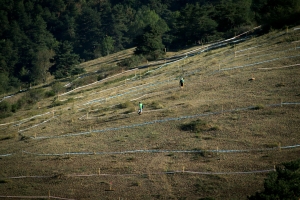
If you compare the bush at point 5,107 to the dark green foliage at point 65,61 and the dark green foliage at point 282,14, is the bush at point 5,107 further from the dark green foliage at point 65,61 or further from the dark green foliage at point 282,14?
the dark green foliage at point 282,14

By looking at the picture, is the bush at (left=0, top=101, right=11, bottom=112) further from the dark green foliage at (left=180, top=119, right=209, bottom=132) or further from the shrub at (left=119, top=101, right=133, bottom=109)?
the dark green foliage at (left=180, top=119, right=209, bottom=132)

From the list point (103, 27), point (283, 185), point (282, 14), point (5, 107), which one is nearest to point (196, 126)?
point (283, 185)

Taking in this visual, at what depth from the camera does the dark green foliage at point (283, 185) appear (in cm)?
2009

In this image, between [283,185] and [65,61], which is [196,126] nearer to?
[283,185]

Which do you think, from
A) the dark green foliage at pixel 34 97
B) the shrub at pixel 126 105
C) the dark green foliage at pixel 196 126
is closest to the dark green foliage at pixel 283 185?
the dark green foliage at pixel 196 126

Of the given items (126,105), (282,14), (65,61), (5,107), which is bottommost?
(126,105)

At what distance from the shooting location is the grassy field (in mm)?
25922

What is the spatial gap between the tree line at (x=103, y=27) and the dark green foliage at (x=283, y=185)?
→ 37.2 meters

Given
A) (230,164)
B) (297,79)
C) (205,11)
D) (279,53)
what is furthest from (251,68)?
(205,11)

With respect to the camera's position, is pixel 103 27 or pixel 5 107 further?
pixel 103 27

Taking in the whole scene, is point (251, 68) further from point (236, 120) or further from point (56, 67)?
point (56, 67)

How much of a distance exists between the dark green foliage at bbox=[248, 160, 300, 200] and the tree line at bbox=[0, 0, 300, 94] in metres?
37.2

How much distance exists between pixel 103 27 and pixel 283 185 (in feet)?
387

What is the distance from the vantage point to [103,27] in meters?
135
